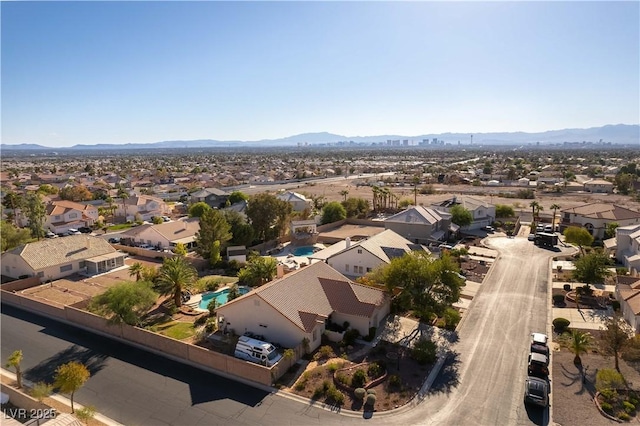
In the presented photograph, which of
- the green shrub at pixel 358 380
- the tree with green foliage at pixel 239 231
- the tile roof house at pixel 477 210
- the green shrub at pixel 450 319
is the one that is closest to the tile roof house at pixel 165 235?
the tree with green foliage at pixel 239 231

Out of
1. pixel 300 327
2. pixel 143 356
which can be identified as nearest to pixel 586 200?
pixel 300 327

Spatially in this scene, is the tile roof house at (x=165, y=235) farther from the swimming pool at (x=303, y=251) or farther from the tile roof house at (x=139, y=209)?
the tile roof house at (x=139, y=209)

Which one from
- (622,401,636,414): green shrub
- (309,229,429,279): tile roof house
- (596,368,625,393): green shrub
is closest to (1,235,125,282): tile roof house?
(309,229,429,279): tile roof house

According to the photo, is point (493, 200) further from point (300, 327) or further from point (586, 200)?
point (300, 327)

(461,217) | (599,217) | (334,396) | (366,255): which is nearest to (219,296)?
(366,255)

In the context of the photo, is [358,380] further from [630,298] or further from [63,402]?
[630,298]

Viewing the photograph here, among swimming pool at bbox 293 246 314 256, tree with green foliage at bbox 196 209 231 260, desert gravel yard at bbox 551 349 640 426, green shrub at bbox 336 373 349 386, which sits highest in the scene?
tree with green foliage at bbox 196 209 231 260

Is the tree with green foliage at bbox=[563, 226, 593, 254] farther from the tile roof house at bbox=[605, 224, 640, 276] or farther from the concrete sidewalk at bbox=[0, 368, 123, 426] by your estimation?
the concrete sidewalk at bbox=[0, 368, 123, 426]
